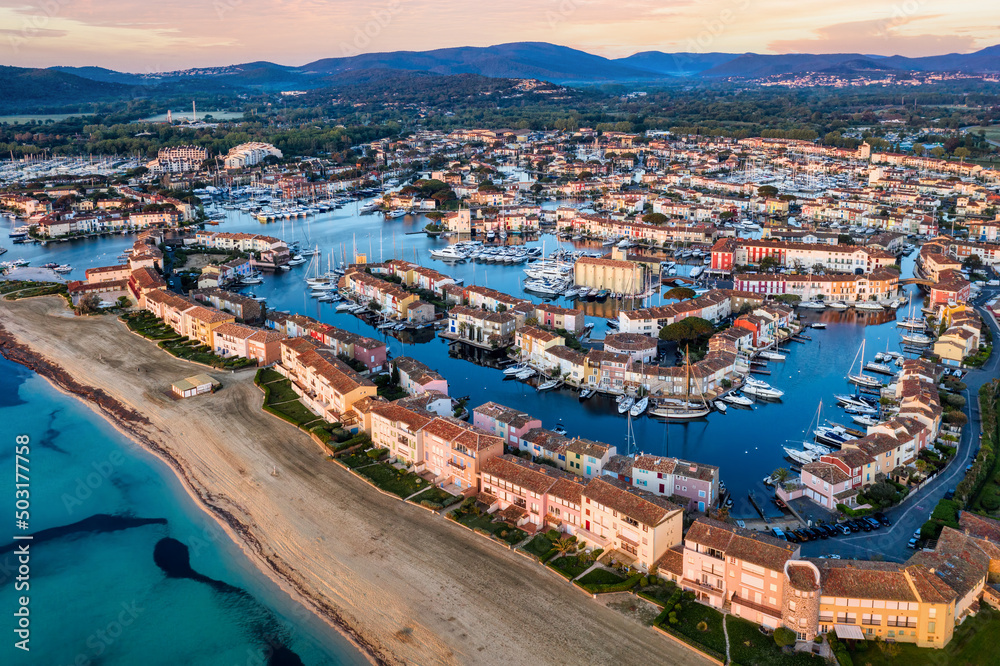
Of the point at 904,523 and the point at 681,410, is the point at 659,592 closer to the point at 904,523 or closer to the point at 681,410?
the point at 904,523

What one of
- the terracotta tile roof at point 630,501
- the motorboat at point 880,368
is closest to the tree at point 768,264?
the motorboat at point 880,368

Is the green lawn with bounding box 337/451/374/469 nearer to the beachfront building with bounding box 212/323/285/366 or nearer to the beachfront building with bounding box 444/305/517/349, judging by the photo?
the beachfront building with bounding box 212/323/285/366

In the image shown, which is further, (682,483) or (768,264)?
(768,264)

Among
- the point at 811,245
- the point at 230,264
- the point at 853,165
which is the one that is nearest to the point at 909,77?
the point at 853,165

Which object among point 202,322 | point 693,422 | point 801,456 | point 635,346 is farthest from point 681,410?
point 202,322

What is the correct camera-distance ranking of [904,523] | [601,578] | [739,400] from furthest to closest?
[739,400], [904,523], [601,578]

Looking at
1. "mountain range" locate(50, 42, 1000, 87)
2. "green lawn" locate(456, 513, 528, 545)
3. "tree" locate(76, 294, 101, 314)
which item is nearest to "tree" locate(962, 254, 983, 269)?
"green lawn" locate(456, 513, 528, 545)

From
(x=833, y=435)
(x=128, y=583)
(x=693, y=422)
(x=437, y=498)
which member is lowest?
(x=128, y=583)
